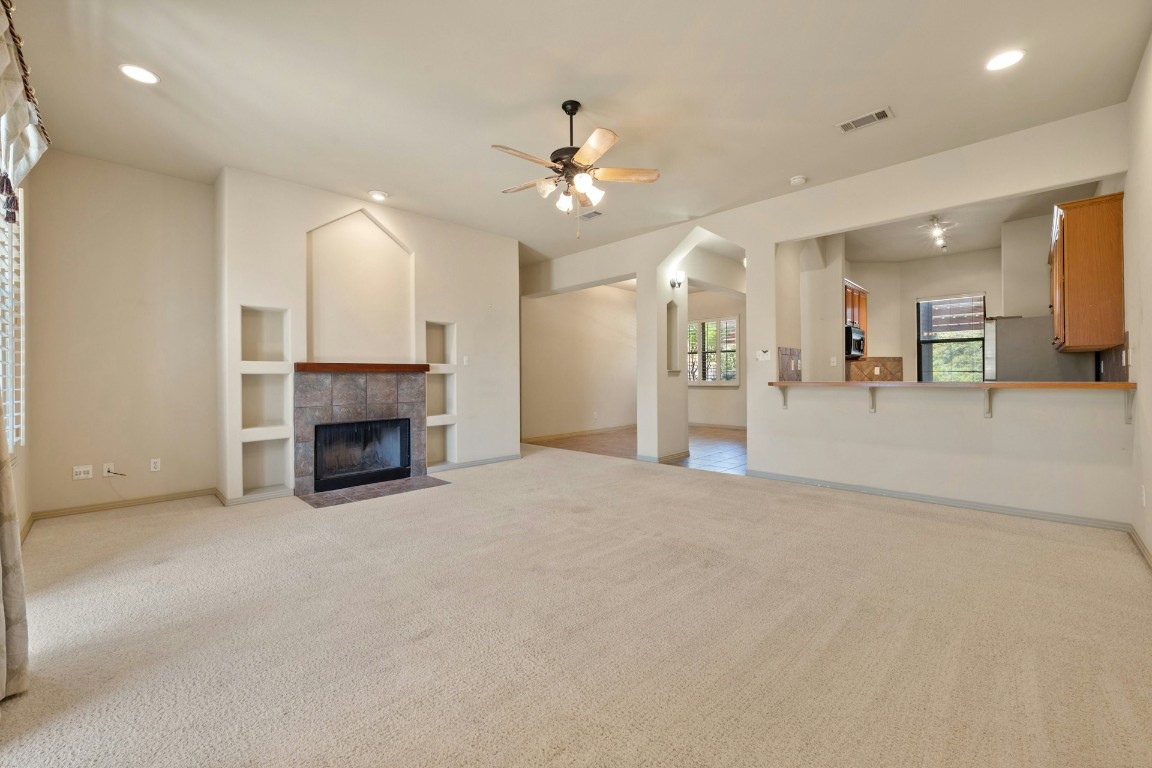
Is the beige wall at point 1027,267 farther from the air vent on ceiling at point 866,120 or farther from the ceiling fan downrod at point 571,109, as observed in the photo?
the ceiling fan downrod at point 571,109

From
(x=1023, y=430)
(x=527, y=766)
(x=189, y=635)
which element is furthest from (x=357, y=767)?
(x=1023, y=430)

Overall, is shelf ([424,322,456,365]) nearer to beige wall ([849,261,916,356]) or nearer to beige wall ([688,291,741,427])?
beige wall ([688,291,741,427])

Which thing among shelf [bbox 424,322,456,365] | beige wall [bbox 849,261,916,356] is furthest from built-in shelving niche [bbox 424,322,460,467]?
beige wall [bbox 849,261,916,356]

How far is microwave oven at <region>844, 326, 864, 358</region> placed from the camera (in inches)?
265

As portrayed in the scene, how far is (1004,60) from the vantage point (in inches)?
112

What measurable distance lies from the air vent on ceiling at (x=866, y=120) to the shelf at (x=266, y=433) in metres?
5.47

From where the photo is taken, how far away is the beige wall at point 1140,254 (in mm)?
2707

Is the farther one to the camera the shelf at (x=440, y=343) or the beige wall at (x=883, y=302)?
the beige wall at (x=883, y=302)

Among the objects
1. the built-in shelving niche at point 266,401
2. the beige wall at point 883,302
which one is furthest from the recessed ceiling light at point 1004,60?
the built-in shelving niche at point 266,401

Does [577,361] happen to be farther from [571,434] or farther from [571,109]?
[571,109]

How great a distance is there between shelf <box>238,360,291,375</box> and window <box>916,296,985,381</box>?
9174 mm

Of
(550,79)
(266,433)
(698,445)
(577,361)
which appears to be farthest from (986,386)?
(577,361)

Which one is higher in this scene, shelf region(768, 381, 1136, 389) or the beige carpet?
shelf region(768, 381, 1136, 389)

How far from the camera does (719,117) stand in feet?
11.4
